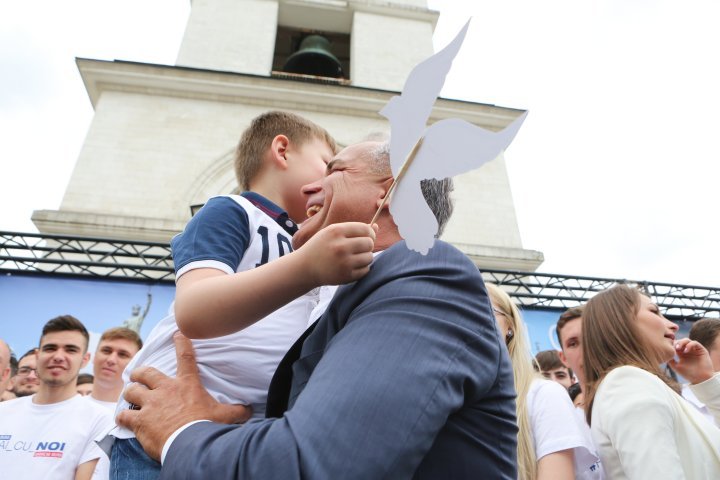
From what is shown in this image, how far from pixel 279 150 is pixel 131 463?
45.9 inches

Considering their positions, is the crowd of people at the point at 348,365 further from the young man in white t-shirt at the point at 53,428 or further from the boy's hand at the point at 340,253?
the young man in white t-shirt at the point at 53,428

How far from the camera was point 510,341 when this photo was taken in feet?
8.59

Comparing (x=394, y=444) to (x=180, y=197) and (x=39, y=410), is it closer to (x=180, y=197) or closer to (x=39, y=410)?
(x=39, y=410)

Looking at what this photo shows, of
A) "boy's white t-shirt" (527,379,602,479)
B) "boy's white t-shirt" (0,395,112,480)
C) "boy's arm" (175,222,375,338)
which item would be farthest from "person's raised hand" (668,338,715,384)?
"boy's white t-shirt" (0,395,112,480)

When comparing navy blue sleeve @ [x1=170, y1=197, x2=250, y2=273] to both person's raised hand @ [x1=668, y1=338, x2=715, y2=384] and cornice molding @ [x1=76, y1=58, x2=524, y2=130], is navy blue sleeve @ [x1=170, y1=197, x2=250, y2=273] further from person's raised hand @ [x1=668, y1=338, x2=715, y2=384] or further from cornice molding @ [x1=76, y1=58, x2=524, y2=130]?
cornice molding @ [x1=76, y1=58, x2=524, y2=130]

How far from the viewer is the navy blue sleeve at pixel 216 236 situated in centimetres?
126

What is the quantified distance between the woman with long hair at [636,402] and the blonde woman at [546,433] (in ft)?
0.38

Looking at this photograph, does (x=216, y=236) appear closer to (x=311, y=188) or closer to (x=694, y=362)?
(x=311, y=188)

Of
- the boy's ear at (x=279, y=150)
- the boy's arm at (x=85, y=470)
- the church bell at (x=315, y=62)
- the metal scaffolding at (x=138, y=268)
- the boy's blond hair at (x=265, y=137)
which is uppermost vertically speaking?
the church bell at (x=315, y=62)

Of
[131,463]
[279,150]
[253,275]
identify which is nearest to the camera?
[253,275]

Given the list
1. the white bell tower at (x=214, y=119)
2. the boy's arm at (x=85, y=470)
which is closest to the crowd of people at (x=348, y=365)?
the boy's arm at (x=85, y=470)

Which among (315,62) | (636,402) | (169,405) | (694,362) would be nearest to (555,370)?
(694,362)

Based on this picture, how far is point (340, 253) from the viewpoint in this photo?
36.1 inches

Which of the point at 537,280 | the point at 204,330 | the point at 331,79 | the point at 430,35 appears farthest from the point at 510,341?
the point at 430,35
